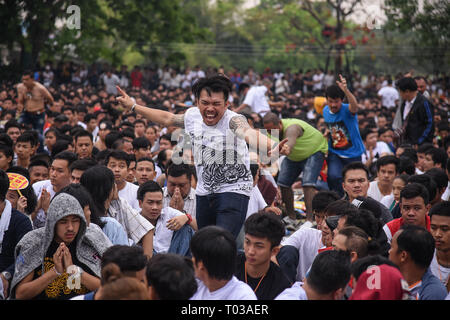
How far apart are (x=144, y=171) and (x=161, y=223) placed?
1.47 m

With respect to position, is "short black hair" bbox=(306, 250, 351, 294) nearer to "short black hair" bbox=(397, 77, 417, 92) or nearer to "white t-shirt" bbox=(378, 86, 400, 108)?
"short black hair" bbox=(397, 77, 417, 92)

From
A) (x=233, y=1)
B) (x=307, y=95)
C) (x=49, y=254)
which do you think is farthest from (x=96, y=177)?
(x=233, y=1)

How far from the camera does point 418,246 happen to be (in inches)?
158

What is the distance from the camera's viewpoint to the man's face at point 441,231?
4.66 metres

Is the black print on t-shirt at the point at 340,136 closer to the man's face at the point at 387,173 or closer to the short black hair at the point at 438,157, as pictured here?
the short black hair at the point at 438,157

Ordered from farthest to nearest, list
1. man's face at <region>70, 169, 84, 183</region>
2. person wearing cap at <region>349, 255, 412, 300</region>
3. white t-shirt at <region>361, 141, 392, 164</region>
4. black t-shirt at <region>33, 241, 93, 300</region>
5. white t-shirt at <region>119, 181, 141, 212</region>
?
white t-shirt at <region>361, 141, 392, 164</region> < white t-shirt at <region>119, 181, 141, 212</region> < man's face at <region>70, 169, 84, 183</region> < black t-shirt at <region>33, 241, 93, 300</region> < person wearing cap at <region>349, 255, 412, 300</region>

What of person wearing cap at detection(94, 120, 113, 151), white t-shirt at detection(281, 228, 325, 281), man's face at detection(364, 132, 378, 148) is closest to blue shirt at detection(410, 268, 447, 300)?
white t-shirt at detection(281, 228, 325, 281)

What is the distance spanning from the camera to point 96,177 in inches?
184

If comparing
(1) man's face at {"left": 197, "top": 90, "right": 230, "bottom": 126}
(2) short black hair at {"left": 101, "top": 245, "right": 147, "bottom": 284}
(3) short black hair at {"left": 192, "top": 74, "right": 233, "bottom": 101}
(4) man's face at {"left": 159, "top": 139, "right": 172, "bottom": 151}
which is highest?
(3) short black hair at {"left": 192, "top": 74, "right": 233, "bottom": 101}

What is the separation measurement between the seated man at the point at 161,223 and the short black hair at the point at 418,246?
2148mm

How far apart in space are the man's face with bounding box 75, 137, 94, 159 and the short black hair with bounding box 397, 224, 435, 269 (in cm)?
498

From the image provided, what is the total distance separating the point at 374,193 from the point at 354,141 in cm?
140

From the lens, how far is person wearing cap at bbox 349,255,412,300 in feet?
10.2

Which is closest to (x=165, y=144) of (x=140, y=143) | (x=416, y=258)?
(x=140, y=143)
